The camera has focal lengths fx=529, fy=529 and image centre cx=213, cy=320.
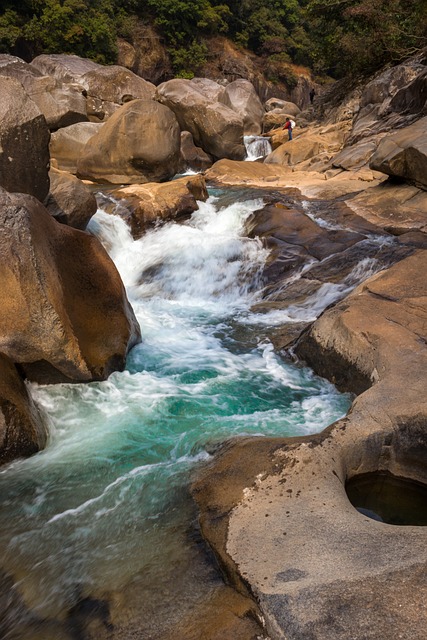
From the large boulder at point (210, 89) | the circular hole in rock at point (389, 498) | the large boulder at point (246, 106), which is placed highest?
the large boulder at point (210, 89)

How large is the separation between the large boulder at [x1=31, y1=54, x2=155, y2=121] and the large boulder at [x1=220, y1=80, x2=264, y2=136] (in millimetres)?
5836

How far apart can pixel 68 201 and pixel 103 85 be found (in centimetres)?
1367

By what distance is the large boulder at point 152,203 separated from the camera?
10.9 meters

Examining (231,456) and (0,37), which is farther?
(0,37)

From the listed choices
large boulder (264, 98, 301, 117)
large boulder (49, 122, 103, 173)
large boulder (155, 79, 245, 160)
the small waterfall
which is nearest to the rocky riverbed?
large boulder (49, 122, 103, 173)

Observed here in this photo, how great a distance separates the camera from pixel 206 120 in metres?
17.6

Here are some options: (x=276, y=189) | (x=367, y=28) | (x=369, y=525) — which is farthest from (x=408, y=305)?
(x=367, y=28)

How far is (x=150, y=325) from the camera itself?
769 cm

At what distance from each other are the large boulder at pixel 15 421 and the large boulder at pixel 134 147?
922cm

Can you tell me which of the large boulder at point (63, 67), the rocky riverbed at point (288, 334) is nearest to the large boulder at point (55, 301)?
the rocky riverbed at point (288, 334)

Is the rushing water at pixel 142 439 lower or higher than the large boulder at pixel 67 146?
lower

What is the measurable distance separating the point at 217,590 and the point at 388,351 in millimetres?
2813

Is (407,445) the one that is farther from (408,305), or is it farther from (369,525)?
(408,305)

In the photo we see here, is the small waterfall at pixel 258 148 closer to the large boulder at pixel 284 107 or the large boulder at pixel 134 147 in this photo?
the large boulder at pixel 284 107
